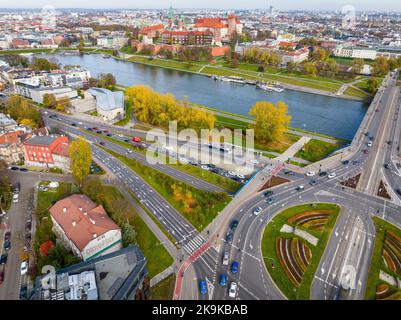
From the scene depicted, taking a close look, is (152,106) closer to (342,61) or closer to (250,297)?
(250,297)

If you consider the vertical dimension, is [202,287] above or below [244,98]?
below

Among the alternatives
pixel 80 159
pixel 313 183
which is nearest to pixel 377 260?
pixel 313 183

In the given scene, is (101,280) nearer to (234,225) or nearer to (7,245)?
(7,245)

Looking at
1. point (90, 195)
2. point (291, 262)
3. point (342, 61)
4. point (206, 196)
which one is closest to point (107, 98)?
point (90, 195)

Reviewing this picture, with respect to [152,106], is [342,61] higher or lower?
higher

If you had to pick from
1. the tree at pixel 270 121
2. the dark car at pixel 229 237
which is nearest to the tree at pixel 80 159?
the dark car at pixel 229 237

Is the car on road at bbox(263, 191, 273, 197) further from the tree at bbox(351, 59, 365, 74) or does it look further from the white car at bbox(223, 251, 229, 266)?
the tree at bbox(351, 59, 365, 74)

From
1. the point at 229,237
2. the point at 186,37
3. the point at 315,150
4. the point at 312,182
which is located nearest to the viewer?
the point at 229,237
